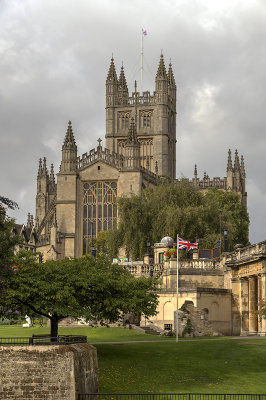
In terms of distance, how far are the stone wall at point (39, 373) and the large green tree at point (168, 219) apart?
49978 mm

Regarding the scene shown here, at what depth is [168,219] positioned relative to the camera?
299 ft

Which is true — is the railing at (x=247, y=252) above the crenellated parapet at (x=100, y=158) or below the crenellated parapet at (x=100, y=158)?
below

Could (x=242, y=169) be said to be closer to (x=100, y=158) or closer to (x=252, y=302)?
(x=100, y=158)

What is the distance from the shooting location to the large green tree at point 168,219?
91375 mm

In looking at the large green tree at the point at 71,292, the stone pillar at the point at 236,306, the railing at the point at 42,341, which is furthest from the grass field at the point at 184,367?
the stone pillar at the point at 236,306

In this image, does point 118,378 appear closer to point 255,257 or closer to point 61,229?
point 255,257

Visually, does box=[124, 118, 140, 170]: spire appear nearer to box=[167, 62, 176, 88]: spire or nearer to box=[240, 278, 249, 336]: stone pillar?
box=[167, 62, 176, 88]: spire

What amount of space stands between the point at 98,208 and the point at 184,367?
255ft

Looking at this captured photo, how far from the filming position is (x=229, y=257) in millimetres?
73000

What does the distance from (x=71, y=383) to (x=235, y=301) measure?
3396cm

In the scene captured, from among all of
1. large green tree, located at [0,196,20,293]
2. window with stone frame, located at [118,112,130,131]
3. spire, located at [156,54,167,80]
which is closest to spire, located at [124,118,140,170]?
window with stone frame, located at [118,112,130,131]

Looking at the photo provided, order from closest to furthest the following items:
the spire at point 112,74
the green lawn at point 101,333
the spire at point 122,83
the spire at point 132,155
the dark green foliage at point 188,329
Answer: the green lawn at point 101,333 → the dark green foliage at point 188,329 → the spire at point 132,155 → the spire at point 112,74 → the spire at point 122,83

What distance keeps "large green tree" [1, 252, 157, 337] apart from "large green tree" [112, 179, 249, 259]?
37307 mm

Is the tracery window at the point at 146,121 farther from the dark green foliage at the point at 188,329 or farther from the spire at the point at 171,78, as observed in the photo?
the dark green foliage at the point at 188,329
